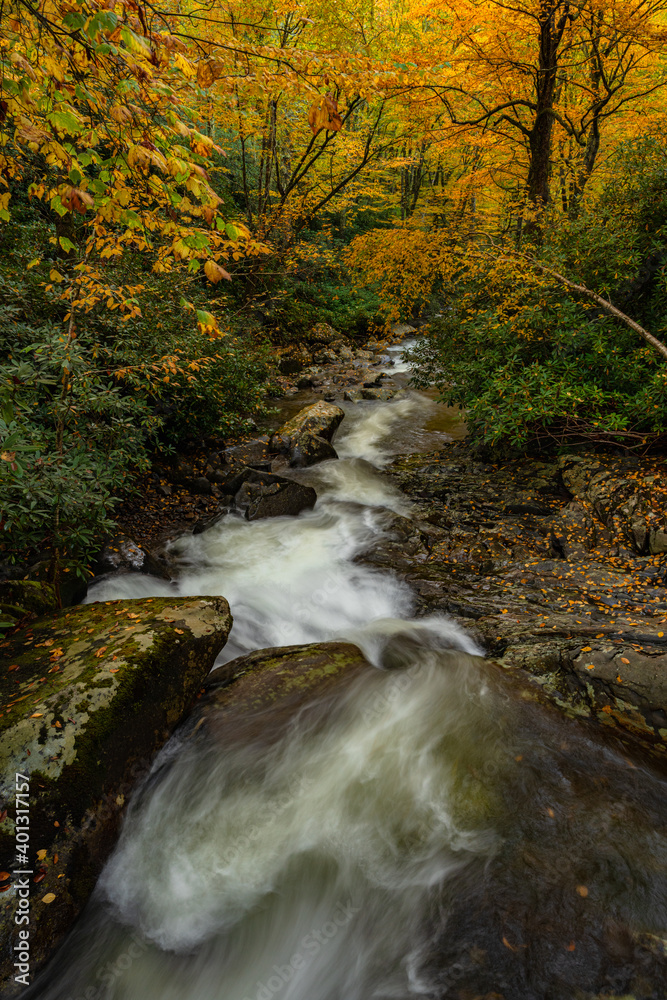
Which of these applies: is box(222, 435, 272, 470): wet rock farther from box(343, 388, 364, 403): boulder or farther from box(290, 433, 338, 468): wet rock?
box(343, 388, 364, 403): boulder

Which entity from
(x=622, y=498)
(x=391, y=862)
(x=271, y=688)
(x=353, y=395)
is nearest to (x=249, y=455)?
(x=353, y=395)

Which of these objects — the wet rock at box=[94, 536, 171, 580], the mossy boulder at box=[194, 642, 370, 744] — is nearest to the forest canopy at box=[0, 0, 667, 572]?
the wet rock at box=[94, 536, 171, 580]

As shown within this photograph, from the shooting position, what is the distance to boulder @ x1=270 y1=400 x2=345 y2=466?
972cm

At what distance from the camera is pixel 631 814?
311 cm

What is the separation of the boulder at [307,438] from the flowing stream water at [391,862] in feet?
19.1

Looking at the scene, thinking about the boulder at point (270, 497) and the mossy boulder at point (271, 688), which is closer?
the mossy boulder at point (271, 688)

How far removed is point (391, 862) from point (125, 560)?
451 centimetres

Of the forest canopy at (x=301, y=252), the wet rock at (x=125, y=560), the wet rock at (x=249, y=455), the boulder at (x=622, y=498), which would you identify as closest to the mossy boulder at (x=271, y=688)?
the forest canopy at (x=301, y=252)

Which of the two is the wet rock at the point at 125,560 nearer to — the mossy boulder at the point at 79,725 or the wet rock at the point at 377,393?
the mossy boulder at the point at 79,725

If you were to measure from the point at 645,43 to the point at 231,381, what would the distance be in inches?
357

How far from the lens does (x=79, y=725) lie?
3.03 m

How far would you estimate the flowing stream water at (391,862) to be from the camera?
8.43ft

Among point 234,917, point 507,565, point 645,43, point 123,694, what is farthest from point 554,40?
point 234,917

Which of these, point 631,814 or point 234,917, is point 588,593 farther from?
point 234,917
